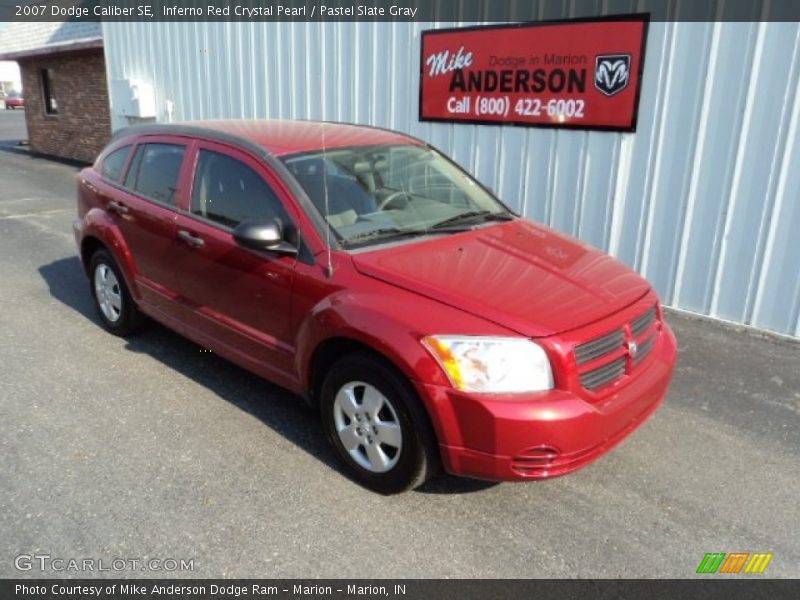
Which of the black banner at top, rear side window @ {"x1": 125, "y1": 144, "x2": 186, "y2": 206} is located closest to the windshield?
rear side window @ {"x1": 125, "y1": 144, "x2": 186, "y2": 206}

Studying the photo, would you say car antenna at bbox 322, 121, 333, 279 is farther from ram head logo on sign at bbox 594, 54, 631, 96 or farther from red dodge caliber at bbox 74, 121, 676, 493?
ram head logo on sign at bbox 594, 54, 631, 96

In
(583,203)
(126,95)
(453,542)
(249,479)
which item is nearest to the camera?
(453,542)

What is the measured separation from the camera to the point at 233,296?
384 cm

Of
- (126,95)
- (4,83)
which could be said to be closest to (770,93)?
(126,95)

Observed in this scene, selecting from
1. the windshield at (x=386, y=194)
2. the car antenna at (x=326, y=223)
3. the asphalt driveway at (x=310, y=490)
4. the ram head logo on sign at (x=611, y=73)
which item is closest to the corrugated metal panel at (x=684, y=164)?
the ram head logo on sign at (x=611, y=73)

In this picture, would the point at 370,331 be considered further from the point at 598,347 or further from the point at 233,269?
the point at 233,269

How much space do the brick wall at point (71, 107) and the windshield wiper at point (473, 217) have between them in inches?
537

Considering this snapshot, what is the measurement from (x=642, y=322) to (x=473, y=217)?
123 centimetres

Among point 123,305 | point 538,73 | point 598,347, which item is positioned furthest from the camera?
point 538,73

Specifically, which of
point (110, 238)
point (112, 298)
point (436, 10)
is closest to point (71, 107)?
point (436, 10)

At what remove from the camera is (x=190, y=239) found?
13.3 ft

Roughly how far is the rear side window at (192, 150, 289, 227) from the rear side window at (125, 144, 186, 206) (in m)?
0.30
